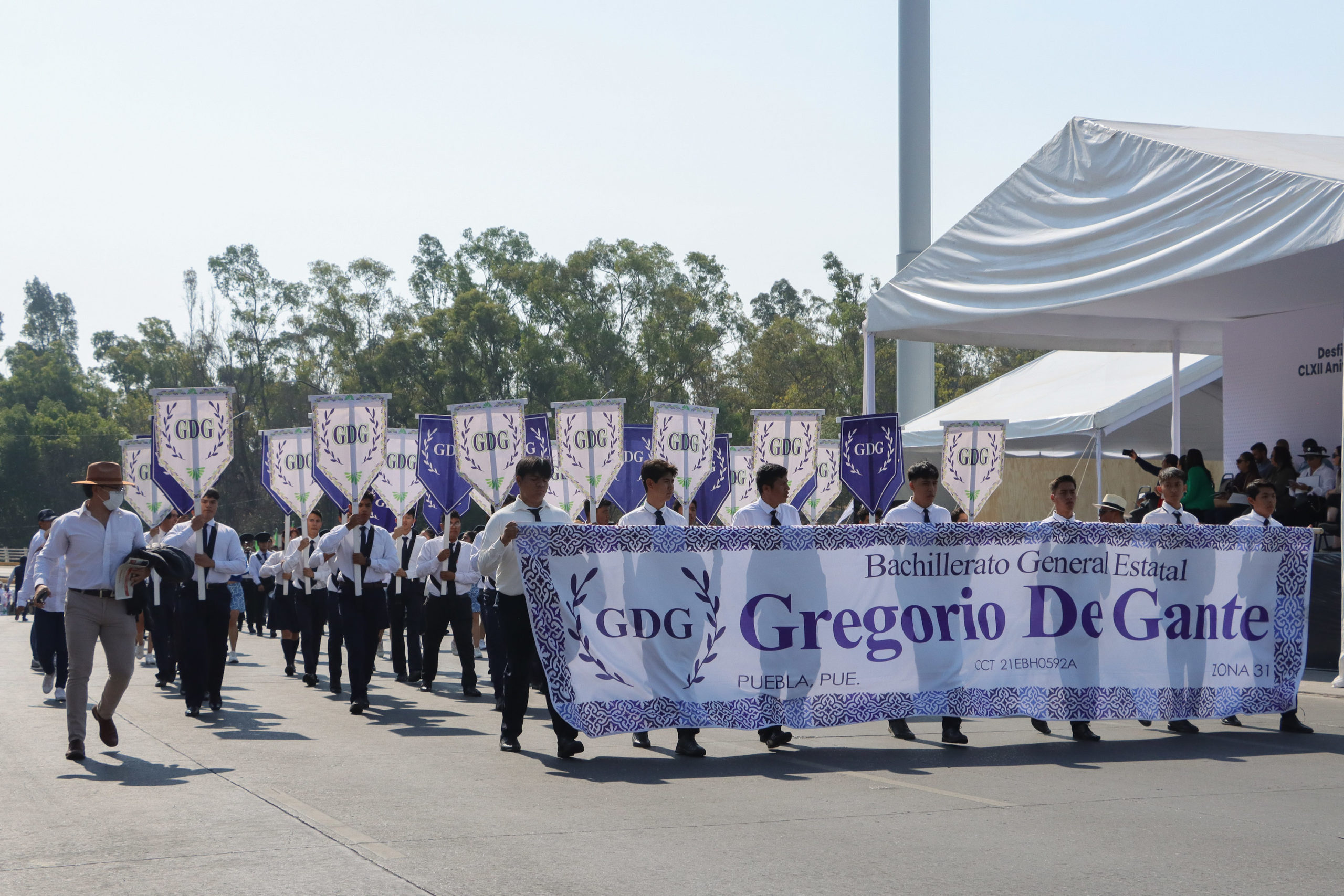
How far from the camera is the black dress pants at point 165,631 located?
1447 cm

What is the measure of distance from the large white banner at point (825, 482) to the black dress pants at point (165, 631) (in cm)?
1085

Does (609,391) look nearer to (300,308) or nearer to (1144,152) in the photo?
(300,308)

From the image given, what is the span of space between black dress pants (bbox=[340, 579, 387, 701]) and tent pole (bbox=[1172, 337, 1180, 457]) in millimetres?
13445

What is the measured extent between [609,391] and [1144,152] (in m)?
46.5

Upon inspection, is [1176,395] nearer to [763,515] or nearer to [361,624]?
[763,515]

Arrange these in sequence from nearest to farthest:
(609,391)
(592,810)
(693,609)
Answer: (592,810) → (693,609) → (609,391)

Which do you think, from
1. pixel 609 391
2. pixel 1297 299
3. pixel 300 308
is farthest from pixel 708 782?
pixel 300 308

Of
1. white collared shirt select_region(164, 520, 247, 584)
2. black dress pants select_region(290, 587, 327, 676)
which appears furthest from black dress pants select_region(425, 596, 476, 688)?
white collared shirt select_region(164, 520, 247, 584)

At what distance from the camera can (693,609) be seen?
356 inches

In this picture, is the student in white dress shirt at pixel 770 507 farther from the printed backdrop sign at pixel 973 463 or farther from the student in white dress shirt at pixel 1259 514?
the printed backdrop sign at pixel 973 463

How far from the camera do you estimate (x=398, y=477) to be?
68.9ft

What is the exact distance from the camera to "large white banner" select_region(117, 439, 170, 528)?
68.6ft

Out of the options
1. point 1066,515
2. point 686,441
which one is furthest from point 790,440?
point 1066,515

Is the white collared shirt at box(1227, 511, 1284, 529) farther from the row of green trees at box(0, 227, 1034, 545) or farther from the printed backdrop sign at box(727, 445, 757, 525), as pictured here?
the row of green trees at box(0, 227, 1034, 545)
